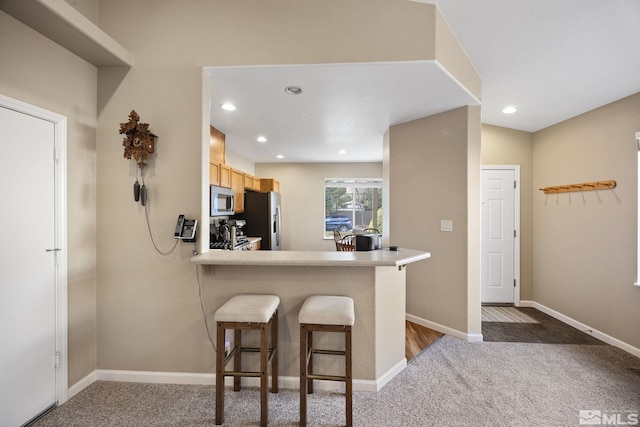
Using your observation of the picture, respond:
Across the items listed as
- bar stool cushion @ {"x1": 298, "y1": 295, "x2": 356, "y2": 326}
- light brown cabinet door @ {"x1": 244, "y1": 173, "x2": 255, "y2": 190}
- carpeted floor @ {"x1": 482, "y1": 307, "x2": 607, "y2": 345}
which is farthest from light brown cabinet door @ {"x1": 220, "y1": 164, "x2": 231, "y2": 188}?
carpeted floor @ {"x1": 482, "y1": 307, "x2": 607, "y2": 345}

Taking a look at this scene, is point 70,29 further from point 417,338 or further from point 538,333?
point 538,333

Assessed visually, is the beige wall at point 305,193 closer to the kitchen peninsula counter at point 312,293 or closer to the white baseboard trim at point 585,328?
the white baseboard trim at point 585,328

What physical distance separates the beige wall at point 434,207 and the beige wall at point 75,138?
3.02m

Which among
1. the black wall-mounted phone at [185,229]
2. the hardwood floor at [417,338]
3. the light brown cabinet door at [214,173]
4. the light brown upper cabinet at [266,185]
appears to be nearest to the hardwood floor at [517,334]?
the hardwood floor at [417,338]

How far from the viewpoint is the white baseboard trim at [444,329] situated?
112 inches

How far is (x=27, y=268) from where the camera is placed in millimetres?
1710

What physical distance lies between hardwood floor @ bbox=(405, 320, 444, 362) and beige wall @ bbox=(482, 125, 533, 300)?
1894mm

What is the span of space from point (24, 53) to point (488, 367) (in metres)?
4.03

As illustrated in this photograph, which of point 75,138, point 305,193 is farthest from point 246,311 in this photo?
point 305,193

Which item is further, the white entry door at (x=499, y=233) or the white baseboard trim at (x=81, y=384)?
the white entry door at (x=499, y=233)

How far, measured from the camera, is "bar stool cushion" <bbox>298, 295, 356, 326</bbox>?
5.59 ft

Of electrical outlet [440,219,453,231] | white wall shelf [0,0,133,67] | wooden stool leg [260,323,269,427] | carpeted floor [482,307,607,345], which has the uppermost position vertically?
white wall shelf [0,0,133,67]

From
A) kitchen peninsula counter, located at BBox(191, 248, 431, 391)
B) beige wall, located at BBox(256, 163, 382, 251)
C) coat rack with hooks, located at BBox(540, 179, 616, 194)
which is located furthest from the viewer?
beige wall, located at BBox(256, 163, 382, 251)

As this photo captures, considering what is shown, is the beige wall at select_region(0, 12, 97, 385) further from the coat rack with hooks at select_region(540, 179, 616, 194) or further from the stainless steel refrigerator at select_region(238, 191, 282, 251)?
the coat rack with hooks at select_region(540, 179, 616, 194)
